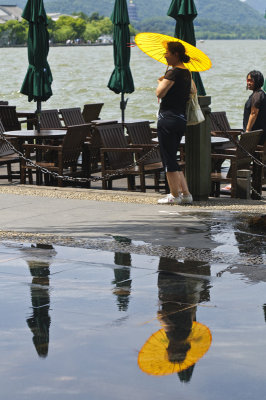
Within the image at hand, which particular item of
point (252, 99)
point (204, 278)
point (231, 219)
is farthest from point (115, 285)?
point (252, 99)

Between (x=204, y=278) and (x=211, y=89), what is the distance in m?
65.8

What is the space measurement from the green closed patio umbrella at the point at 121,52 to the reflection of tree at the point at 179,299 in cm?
896

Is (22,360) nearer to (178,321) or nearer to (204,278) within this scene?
(178,321)

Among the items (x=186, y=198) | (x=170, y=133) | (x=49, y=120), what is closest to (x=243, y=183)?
(x=186, y=198)

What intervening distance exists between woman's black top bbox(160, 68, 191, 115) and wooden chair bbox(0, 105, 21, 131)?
597 centimetres

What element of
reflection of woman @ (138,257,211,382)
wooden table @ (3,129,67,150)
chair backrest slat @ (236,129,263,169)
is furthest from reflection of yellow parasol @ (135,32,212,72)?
reflection of woman @ (138,257,211,382)

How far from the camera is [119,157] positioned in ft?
40.2

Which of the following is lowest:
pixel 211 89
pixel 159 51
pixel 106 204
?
pixel 211 89

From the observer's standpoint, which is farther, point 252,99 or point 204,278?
point 252,99

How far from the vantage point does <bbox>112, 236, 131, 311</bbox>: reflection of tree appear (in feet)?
19.3

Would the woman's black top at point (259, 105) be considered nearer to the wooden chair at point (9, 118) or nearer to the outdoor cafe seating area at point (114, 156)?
the outdoor cafe seating area at point (114, 156)

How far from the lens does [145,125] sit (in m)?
12.9

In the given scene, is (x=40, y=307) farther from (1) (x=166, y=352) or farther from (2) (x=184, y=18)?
(2) (x=184, y=18)

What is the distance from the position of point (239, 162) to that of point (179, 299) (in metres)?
5.57
